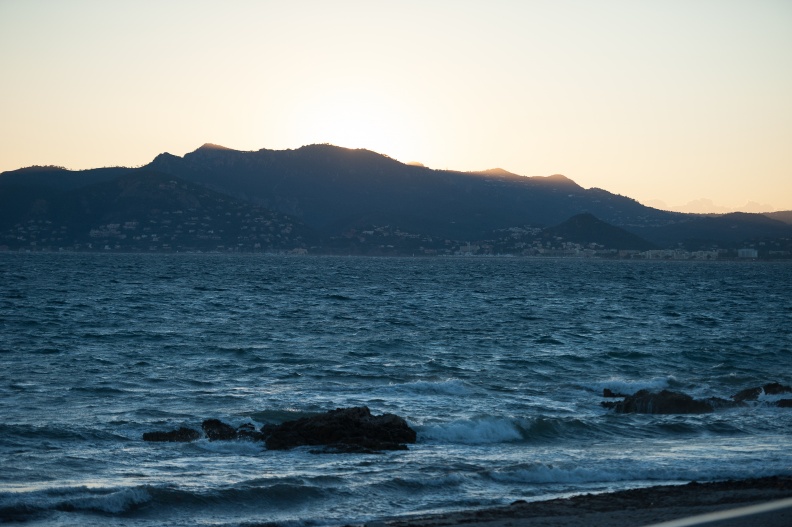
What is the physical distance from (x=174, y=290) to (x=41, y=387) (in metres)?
52.6

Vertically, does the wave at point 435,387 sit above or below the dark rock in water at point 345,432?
below

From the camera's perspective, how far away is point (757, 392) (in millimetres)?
24297

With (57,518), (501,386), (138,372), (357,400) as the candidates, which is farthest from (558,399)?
(57,518)

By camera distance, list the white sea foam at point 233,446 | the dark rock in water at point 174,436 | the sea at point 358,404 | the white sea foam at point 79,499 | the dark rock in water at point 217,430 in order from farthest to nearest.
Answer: the dark rock in water at point 217,430, the dark rock in water at point 174,436, the white sea foam at point 233,446, the sea at point 358,404, the white sea foam at point 79,499

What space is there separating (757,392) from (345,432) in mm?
12559

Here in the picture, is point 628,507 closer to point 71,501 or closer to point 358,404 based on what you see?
point 71,501

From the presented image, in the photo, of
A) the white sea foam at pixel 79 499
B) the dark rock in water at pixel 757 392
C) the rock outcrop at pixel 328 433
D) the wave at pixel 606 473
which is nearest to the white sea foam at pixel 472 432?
the rock outcrop at pixel 328 433

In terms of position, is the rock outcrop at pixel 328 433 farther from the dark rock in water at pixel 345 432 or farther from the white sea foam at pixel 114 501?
the white sea foam at pixel 114 501

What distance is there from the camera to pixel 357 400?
2347 cm

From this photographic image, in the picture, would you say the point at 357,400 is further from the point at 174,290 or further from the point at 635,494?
the point at 174,290

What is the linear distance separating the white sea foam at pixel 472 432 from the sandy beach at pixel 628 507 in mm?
5406

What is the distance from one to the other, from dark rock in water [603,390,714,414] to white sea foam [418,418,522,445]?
161 inches

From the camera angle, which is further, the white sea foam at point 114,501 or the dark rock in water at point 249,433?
the dark rock in water at point 249,433

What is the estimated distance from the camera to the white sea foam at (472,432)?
1898 centimetres
